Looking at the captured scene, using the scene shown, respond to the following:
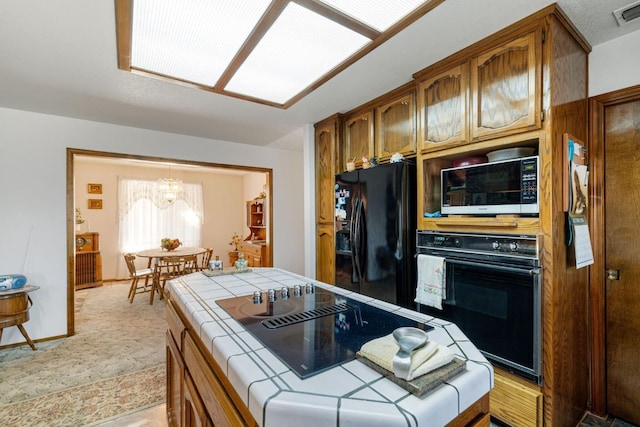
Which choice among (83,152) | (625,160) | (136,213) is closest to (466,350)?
(625,160)

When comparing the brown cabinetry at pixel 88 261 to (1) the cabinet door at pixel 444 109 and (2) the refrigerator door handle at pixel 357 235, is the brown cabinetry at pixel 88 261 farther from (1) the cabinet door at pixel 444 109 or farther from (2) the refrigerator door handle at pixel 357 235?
(1) the cabinet door at pixel 444 109

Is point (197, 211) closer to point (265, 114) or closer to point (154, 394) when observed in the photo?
point (265, 114)

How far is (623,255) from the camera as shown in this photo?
1.89m

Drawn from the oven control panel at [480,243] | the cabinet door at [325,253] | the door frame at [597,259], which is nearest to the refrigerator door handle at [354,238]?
the cabinet door at [325,253]

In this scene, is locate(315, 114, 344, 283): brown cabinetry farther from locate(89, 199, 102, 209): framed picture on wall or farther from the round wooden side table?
locate(89, 199, 102, 209): framed picture on wall

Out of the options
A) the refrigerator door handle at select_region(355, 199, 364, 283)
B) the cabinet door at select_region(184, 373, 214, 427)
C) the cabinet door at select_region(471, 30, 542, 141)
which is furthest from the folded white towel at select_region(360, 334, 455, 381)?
the refrigerator door handle at select_region(355, 199, 364, 283)

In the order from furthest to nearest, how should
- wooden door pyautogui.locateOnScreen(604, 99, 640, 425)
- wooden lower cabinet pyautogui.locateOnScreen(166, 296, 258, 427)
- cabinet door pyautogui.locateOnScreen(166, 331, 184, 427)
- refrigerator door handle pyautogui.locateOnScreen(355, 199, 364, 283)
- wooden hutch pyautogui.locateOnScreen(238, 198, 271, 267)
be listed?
1. wooden hutch pyautogui.locateOnScreen(238, 198, 271, 267)
2. refrigerator door handle pyautogui.locateOnScreen(355, 199, 364, 283)
3. wooden door pyautogui.locateOnScreen(604, 99, 640, 425)
4. cabinet door pyautogui.locateOnScreen(166, 331, 184, 427)
5. wooden lower cabinet pyautogui.locateOnScreen(166, 296, 258, 427)

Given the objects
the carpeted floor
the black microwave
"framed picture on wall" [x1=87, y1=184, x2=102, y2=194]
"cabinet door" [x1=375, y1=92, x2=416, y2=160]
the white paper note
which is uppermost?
"cabinet door" [x1=375, y1=92, x2=416, y2=160]

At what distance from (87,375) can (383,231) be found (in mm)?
2693

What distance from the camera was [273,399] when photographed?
59cm

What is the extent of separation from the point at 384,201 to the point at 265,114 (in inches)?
64.0

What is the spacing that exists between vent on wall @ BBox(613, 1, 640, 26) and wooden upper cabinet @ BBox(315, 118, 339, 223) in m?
2.09

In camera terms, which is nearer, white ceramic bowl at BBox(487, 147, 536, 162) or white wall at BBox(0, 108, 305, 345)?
white ceramic bowl at BBox(487, 147, 536, 162)

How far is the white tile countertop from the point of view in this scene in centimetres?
56
